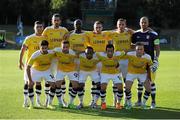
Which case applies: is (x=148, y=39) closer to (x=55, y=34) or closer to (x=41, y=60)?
(x=55, y=34)

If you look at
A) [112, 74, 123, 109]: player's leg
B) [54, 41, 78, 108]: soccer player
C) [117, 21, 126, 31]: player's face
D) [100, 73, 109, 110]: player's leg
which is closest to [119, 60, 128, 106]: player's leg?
[112, 74, 123, 109]: player's leg

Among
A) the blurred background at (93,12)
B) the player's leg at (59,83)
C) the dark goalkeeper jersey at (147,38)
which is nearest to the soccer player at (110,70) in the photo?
the dark goalkeeper jersey at (147,38)

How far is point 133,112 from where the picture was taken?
12.6 metres

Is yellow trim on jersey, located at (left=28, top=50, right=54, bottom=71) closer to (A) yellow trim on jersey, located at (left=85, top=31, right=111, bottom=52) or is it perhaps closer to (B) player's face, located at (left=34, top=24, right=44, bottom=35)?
(B) player's face, located at (left=34, top=24, right=44, bottom=35)

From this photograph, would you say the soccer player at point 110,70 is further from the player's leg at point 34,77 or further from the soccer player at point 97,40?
the player's leg at point 34,77

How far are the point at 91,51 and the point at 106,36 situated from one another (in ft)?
2.50

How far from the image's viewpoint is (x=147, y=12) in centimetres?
6519

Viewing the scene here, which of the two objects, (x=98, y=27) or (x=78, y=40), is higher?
(x=98, y=27)

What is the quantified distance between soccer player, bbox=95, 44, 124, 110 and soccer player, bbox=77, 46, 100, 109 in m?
0.20

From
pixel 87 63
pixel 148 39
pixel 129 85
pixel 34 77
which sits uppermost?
pixel 148 39

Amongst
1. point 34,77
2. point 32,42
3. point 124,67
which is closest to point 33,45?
point 32,42

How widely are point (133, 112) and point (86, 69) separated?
1.87 meters

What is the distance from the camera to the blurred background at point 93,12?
63.3 meters

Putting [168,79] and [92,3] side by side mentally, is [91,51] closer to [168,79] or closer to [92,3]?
[168,79]
